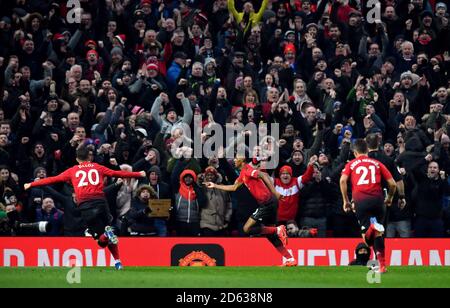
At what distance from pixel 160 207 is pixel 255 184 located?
2.32 m

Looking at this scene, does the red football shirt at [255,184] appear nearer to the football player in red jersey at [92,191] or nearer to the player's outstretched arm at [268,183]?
the player's outstretched arm at [268,183]

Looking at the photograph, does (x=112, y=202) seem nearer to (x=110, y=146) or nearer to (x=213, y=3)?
(x=110, y=146)

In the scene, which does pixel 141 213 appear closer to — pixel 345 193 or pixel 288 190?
pixel 288 190

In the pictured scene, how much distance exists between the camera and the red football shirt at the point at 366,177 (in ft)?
66.2

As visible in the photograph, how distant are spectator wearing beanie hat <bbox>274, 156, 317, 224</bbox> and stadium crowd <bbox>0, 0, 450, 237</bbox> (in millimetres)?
28

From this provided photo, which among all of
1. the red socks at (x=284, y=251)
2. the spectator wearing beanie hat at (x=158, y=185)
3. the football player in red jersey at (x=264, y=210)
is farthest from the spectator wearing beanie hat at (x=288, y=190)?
the spectator wearing beanie hat at (x=158, y=185)

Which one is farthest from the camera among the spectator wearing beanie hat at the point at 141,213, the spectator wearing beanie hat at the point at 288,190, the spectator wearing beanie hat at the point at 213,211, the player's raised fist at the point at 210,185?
the spectator wearing beanie hat at the point at 213,211

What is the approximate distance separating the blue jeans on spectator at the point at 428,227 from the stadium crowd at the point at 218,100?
0.04 metres

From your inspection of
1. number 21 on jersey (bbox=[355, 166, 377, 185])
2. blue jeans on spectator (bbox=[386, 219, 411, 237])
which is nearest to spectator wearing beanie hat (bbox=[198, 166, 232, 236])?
blue jeans on spectator (bbox=[386, 219, 411, 237])

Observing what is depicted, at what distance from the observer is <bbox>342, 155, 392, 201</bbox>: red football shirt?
20172mm

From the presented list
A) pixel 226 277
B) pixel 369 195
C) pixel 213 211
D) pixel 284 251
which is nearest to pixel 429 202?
pixel 284 251

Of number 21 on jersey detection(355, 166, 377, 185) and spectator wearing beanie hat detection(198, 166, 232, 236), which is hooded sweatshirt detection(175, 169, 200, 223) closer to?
spectator wearing beanie hat detection(198, 166, 232, 236)

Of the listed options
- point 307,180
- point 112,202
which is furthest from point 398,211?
point 112,202

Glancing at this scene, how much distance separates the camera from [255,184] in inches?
914
